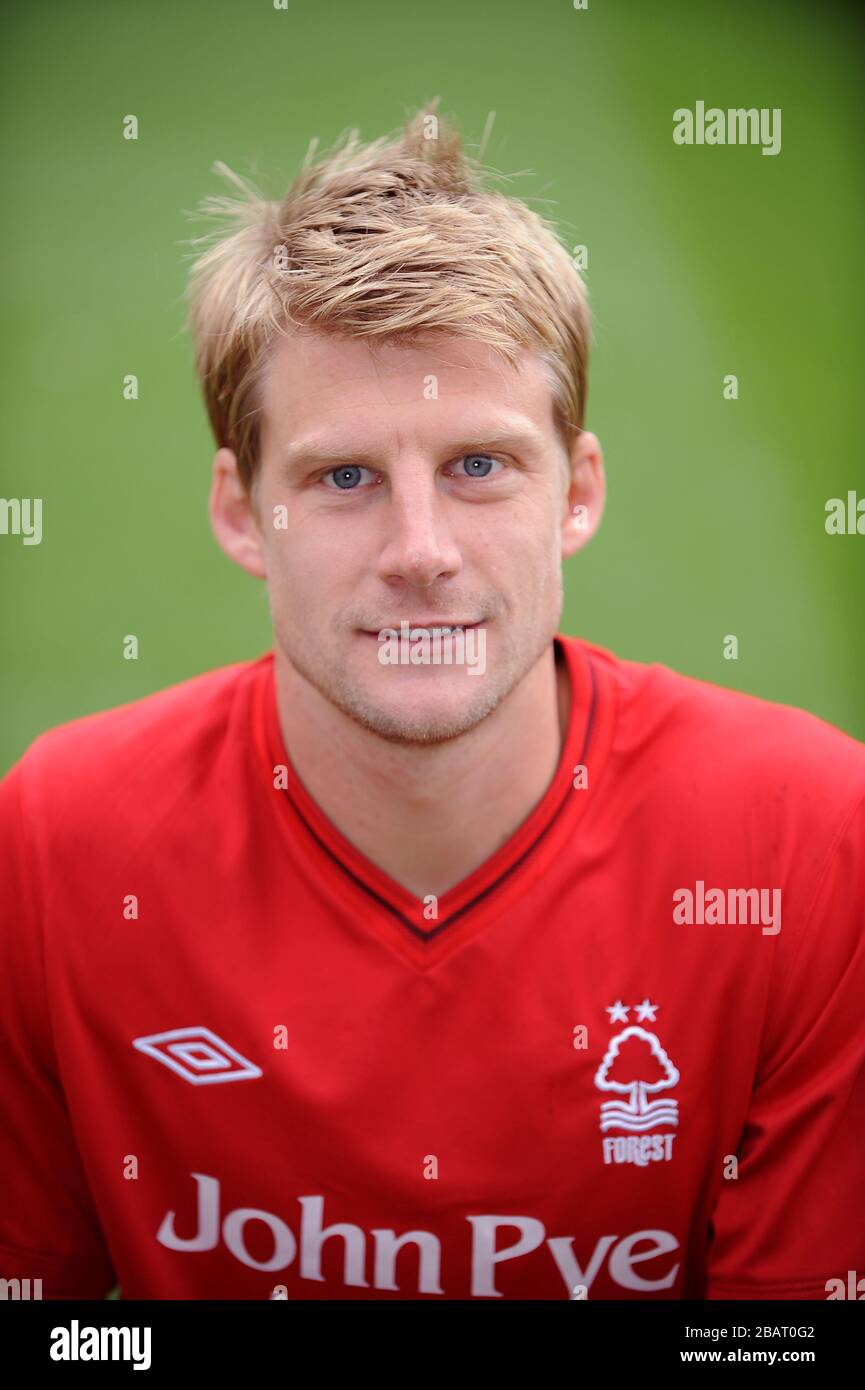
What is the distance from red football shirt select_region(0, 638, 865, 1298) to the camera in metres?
1.27

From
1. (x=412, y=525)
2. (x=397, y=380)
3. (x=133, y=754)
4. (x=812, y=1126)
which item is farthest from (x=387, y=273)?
(x=812, y=1126)

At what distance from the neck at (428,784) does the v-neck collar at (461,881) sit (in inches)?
0.6

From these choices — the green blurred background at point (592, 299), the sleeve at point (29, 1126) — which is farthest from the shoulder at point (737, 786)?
the green blurred background at point (592, 299)

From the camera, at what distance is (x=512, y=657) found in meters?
1.27

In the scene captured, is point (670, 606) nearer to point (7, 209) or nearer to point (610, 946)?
point (610, 946)

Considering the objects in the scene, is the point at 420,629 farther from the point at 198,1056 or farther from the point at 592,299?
the point at 592,299

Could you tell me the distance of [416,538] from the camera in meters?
1.18

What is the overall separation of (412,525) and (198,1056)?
578 mm

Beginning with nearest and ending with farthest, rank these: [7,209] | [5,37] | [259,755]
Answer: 1. [259,755]
2. [5,37]
3. [7,209]

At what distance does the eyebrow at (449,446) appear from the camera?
3.98ft
